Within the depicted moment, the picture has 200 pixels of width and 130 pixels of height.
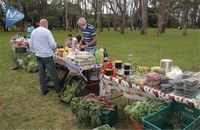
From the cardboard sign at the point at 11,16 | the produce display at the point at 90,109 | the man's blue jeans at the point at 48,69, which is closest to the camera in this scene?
the produce display at the point at 90,109

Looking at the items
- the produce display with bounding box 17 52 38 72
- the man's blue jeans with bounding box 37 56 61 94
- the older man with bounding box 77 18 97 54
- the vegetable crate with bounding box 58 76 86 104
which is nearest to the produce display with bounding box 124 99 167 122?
the vegetable crate with bounding box 58 76 86 104

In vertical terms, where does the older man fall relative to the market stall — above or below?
above

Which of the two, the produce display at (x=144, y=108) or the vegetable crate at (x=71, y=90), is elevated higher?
the produce display at (x=144, y=108)

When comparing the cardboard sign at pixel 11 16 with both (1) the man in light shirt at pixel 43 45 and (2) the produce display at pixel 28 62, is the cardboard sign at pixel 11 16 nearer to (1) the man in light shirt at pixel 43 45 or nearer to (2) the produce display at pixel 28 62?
(2) the produce display at pixel 28 62

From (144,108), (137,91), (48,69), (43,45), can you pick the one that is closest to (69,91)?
(48,69)

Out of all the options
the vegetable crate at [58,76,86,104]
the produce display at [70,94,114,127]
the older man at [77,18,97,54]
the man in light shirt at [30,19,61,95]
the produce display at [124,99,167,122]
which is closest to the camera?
the produce display at [124,99,167,122]

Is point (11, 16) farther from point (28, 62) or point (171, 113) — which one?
point (171, 113)

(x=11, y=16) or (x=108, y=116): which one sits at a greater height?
(x=11, y=16)

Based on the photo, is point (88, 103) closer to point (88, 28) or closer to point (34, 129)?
point (34, 129)

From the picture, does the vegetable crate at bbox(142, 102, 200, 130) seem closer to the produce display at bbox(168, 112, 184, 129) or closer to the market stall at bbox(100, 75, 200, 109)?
the produce display at bbox(168, 112, 184, 129)

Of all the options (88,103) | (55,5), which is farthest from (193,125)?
(55,5)

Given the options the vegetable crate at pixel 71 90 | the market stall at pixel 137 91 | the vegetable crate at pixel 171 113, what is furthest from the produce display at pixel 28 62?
the vegetable crate at pixel 171 113

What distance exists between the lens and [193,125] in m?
3.12

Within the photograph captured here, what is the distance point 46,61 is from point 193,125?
3.66 m
